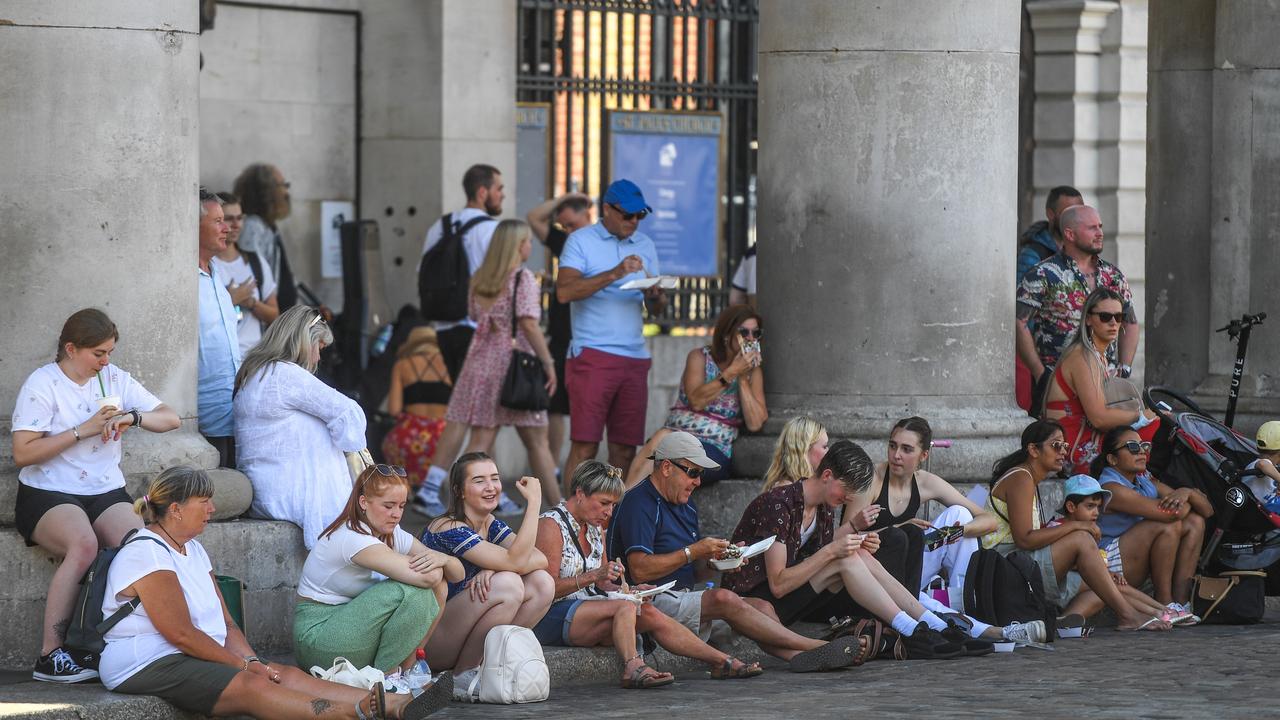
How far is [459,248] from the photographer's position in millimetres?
12797

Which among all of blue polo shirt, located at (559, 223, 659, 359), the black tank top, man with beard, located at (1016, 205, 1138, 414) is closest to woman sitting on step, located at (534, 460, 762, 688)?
the black tank top

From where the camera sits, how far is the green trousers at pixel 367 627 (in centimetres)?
805

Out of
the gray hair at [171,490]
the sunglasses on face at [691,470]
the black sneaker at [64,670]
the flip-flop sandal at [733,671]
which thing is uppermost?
the gray hair at [171,490]

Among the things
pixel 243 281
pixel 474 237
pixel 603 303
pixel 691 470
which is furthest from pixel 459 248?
pixel 691 470

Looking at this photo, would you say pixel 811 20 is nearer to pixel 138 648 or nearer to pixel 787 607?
pixel 787 607

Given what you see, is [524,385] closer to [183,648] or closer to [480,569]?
[480,569]

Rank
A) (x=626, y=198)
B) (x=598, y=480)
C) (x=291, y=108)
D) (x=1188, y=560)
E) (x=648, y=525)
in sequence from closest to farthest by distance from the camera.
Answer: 1. (x=598, y=480)
2. (x=648, y=525)
3. (x=1188, y=560)
4. (x=626, y=198)
5. (x=291, y=108)

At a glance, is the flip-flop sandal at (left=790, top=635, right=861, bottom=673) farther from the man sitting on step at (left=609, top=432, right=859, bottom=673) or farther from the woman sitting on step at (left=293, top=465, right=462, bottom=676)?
the woman sitting on step at (left=293, top=465, right=462, bottom=676)

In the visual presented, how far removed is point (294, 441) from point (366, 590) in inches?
33.7

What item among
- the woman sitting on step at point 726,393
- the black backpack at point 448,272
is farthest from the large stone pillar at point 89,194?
the black backpack at point 448,272

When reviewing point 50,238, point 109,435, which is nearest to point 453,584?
point 109,435

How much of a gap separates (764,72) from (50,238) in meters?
3.53

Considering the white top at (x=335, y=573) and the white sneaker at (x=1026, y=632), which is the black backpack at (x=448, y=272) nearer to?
the white sneaker at (x=1026, y=632)

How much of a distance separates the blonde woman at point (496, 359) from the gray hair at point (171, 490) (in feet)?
15.0
